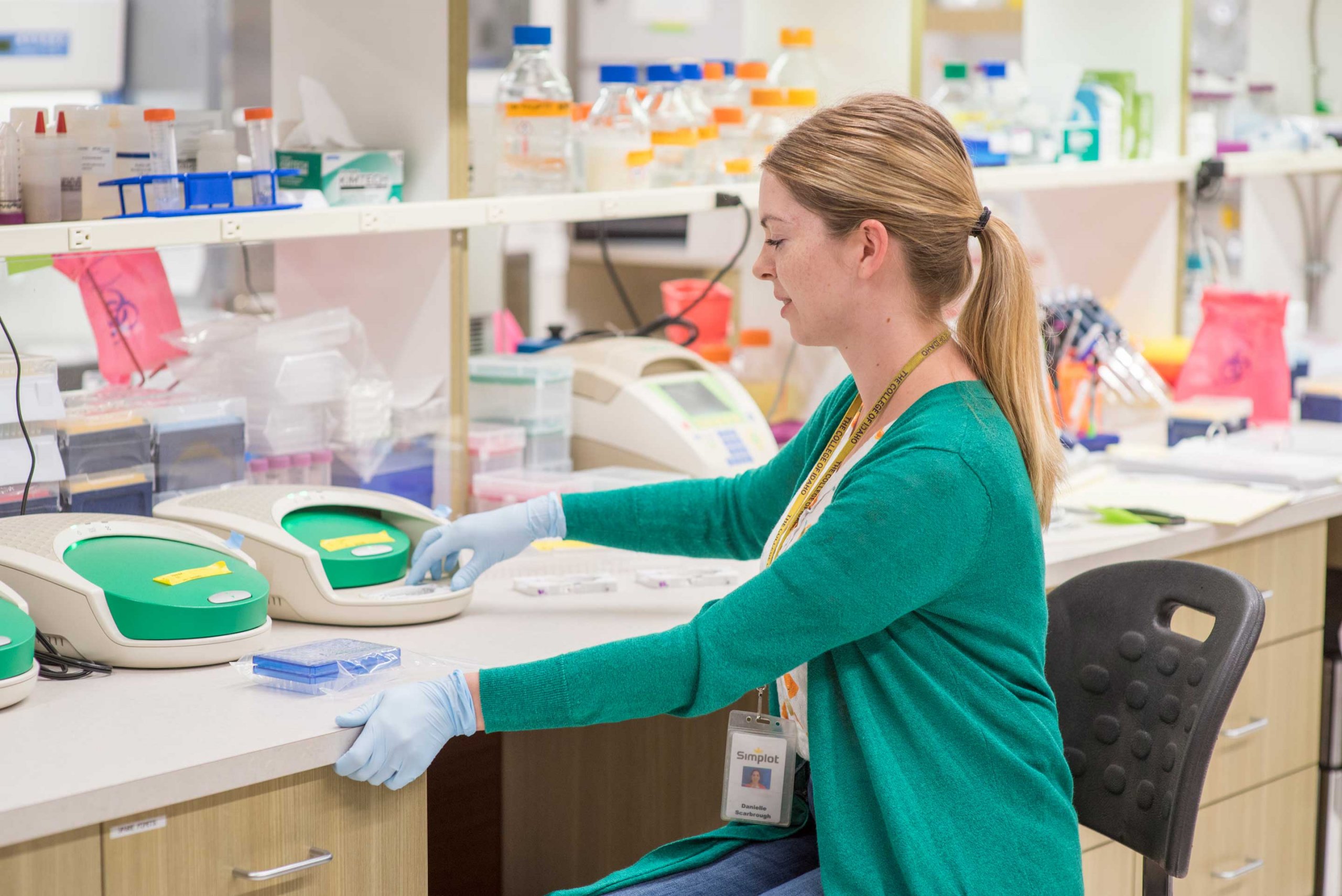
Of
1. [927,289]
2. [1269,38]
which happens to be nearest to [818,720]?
[927,289]

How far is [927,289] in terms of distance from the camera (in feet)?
4.82

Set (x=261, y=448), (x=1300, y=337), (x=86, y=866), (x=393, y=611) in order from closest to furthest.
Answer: (x=86, y=866) → (x=393, y=611) → (x=261, y=448) → (x=1300, y=337)

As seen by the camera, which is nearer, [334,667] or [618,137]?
[334,667]

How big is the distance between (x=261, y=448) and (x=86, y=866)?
0.89 metres

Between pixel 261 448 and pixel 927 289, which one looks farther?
pixel 261 448

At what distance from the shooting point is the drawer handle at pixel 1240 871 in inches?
88.0

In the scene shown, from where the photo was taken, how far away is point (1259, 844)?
7.59 ft

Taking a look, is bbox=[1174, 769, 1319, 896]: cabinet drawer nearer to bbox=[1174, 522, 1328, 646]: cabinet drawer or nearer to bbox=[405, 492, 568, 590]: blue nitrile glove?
bbox=[1174, 522, 1328, 646]: cabinet drawer

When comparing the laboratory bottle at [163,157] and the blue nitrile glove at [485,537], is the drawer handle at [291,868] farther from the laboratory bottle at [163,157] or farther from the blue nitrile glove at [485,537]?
the laboratory bottle at [163,157]

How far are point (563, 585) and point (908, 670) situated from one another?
570mm

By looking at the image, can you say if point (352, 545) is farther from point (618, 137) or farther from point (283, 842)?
point (618, 137)

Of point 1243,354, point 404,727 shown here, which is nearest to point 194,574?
point 404,727

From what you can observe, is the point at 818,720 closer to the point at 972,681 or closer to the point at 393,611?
the point at 972,681

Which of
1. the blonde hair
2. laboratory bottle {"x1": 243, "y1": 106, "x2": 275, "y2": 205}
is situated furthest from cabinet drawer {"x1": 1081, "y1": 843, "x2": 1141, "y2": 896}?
laboratory bottle {"x1": 243, "y1": 106, "x2": 275, "y2": 205}
